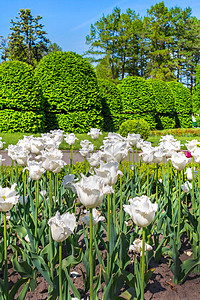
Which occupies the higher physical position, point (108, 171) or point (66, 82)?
point (66, 82)

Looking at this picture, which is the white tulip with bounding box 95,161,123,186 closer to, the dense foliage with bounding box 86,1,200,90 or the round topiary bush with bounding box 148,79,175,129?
the round topiary bush with bounding box 148,79,175,129

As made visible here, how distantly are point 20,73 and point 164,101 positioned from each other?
9.73 meters

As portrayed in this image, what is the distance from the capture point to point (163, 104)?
1784 cm

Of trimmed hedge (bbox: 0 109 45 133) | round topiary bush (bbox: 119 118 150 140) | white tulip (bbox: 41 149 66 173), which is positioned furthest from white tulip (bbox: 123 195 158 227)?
trimmed hedge (bbox: 0 109 45 133)

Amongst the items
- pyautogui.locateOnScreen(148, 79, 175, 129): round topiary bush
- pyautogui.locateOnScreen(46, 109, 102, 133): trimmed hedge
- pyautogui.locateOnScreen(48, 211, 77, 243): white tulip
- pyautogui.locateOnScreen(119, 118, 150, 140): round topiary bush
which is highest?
pyautogui.locateOnScreen(148, 79, 175, 129): round topiary bush

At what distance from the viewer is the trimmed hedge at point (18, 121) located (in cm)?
1167

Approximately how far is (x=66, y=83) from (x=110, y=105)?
3.52m

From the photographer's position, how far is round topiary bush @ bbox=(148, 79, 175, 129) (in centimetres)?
1777

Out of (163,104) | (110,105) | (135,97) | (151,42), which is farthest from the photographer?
(151,42)

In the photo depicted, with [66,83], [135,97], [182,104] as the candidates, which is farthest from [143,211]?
[182,104]

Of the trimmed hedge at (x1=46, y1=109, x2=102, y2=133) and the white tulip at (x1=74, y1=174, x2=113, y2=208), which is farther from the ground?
the trimmed hedge at (x1=46, y1=109, x2=102, y2=133)

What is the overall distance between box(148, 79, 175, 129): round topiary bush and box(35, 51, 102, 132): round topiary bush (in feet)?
20.9

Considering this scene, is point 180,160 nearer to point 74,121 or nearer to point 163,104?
point 74,121

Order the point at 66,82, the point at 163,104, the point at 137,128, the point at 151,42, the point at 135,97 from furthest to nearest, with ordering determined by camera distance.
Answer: the point at 151,42 < the point at 163,104 < the point at 135,97 < the point at 66,82 < the point at 137,128
